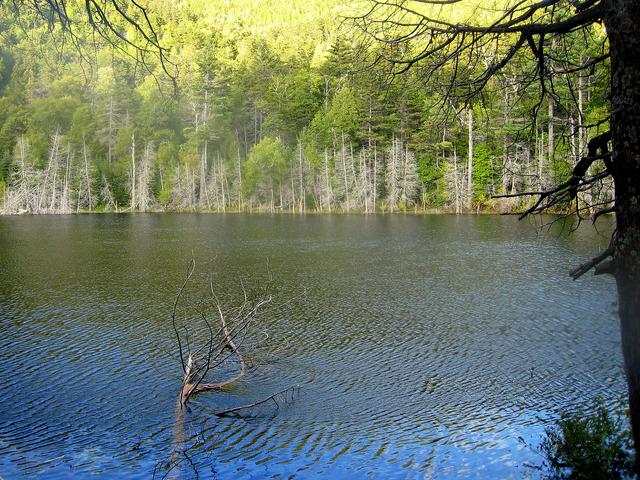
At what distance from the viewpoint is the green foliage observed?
17.4ft

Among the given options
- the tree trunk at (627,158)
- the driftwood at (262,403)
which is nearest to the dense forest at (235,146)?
the driftwood at (262,403)

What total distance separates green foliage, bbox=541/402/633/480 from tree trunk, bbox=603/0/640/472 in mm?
2337

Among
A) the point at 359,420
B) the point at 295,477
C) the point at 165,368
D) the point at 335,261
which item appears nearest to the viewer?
the point at 295,477

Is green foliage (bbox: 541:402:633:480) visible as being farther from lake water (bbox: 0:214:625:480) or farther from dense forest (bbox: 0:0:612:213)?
dense forest (bbox: 0:0:612:213)

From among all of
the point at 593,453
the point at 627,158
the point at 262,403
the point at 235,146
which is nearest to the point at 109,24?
the point at 627,158

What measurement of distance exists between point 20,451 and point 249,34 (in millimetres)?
92657

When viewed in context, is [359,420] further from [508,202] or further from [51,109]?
[51,109]

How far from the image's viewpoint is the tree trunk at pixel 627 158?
3270 mm

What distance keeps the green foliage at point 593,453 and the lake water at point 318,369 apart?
1.69 ft

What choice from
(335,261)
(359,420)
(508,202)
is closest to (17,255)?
(335,261)

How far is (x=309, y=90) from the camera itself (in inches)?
2547

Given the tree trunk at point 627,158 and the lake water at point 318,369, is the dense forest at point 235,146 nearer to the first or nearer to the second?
the lake water at point 318,369

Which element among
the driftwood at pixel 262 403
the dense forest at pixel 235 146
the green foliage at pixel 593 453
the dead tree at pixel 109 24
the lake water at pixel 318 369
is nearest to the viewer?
the dead tree at pixel 109 24

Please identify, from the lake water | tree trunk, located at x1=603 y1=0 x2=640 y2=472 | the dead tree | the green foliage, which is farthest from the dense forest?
the dead tree
